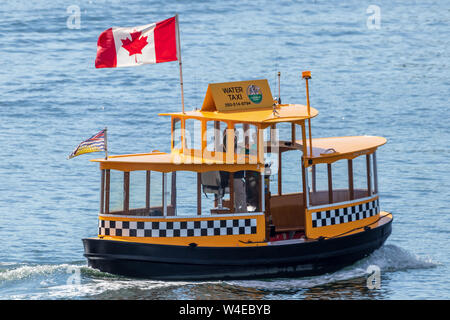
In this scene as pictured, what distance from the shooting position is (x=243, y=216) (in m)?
17.4

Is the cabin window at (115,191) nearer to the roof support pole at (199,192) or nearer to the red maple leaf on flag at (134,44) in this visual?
the roof support pole at (199,192)

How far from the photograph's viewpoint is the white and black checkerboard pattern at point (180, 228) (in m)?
17.2

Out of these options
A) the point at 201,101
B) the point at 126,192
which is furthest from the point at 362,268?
the point at 201,101

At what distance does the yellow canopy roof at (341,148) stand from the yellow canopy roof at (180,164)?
54.3 inches

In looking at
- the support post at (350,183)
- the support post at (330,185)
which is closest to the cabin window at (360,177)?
the support post at (350,183)

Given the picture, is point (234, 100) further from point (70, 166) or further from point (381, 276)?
point (70, 166)

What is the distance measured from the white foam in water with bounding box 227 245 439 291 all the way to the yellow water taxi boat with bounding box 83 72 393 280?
16 centimetres

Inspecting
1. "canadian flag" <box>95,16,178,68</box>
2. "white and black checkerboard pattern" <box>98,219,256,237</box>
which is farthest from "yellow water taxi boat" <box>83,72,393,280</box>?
"canadian flag" <box>95,16,178,68</box>

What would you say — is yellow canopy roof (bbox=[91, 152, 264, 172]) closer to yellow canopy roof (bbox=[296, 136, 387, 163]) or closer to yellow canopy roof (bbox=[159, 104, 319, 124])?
yellow canopy roof (bbox=[159, 104, 319, 124])

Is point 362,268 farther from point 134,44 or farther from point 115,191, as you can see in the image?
point 134,44

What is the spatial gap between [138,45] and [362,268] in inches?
253

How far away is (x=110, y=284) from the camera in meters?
17.3
